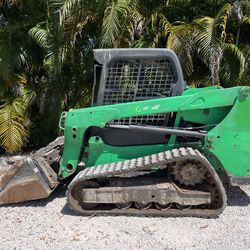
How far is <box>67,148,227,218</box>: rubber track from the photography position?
5070 millimetres

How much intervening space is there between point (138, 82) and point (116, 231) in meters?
1.94

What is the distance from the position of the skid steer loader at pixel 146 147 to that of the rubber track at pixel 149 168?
0.04ft

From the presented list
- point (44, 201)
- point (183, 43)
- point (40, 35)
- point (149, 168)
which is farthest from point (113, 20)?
point (44, 201)

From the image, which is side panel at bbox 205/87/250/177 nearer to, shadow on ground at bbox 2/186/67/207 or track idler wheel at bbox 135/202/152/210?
track idler wheel at bbox 135/202/152/210

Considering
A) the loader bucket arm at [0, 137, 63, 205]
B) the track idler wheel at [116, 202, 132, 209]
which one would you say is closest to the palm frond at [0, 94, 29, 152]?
the loader bucket arm at [0, 137, 63, 205]

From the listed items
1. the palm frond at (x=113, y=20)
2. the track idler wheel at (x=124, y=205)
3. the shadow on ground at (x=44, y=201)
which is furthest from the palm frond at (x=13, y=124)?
the track idler wheel at (x=124, y=205)

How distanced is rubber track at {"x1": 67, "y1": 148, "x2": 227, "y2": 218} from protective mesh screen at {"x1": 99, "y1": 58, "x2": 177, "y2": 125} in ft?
2.04

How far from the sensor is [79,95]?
8.68 m

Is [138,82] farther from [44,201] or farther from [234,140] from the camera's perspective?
[44,201]

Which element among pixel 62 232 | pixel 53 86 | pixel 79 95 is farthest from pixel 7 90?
pixel 62 232

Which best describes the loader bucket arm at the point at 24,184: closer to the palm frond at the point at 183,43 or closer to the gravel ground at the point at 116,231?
the gravel ground at the point at 116,231

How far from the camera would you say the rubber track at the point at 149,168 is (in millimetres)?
5070

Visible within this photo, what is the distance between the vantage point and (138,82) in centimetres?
558

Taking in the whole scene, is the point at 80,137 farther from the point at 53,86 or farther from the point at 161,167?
the point at 53,86
